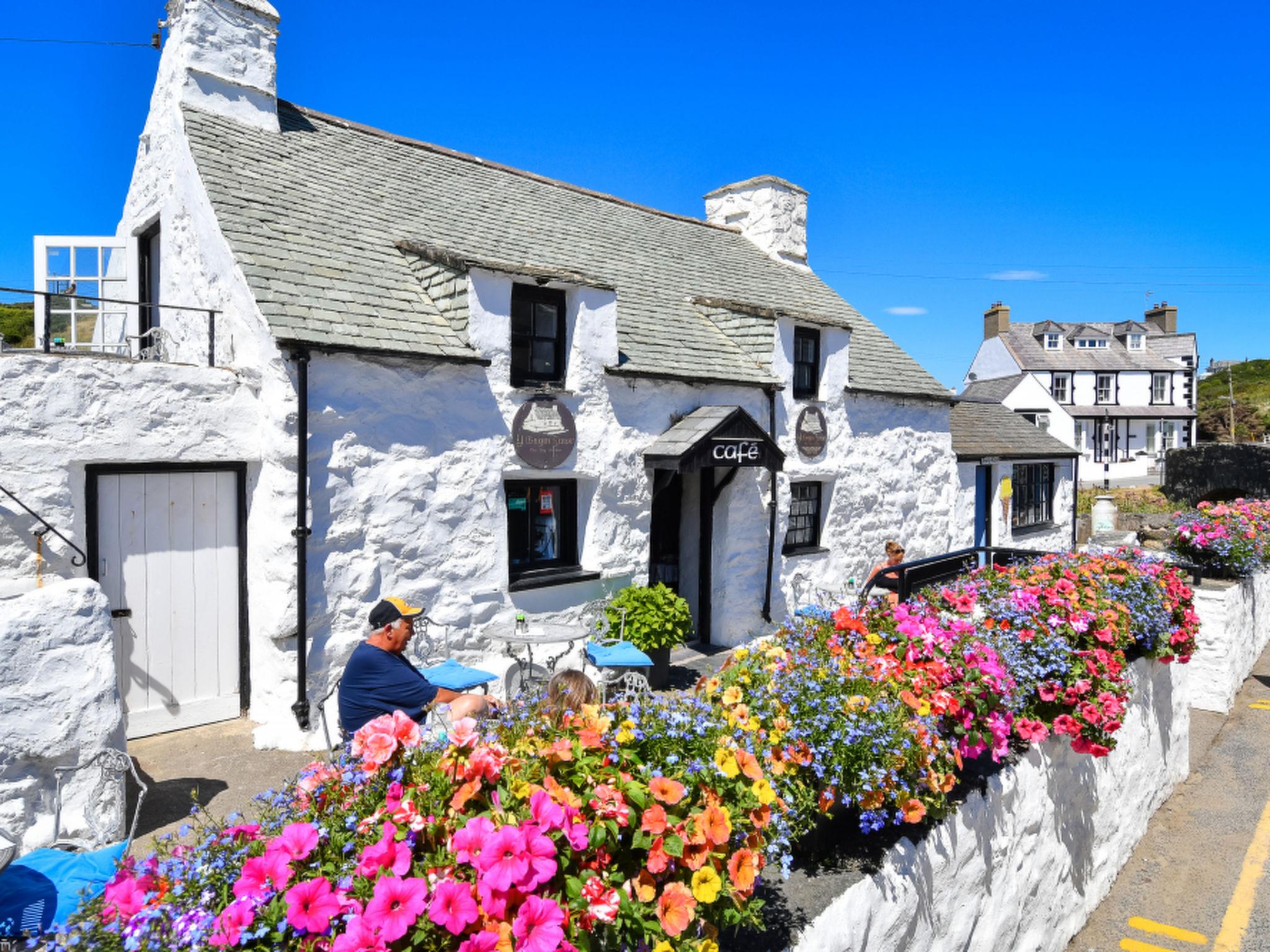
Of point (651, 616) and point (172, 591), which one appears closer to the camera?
point (172, 591)

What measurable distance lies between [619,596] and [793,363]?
15.6 feet

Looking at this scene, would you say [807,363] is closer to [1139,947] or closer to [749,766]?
[1139,947]

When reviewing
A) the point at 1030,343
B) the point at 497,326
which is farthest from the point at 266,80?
the point at 1030,343

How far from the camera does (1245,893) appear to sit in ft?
19.4

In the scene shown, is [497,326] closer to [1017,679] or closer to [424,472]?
[424,472]

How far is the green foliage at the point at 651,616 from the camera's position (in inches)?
349

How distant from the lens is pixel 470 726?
2.66 meters

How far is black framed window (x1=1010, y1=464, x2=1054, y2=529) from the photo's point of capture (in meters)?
17.8

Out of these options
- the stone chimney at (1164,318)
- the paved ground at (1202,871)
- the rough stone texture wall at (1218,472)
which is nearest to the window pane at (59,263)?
the paved ground at (1202,871)

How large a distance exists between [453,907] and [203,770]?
5366 mm

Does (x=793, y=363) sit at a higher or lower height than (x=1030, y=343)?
lower

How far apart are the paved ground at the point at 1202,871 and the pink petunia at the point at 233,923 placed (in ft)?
18.5

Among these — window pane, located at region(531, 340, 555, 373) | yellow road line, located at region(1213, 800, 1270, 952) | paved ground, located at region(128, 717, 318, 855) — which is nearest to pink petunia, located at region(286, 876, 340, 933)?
paved ground, located at region(128, 717, 318, 855)

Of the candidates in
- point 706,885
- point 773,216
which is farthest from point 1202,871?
point 773,216
